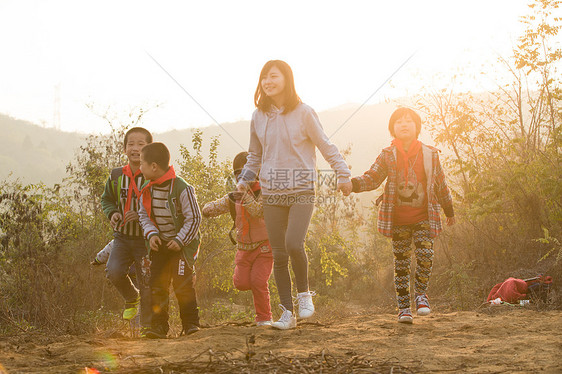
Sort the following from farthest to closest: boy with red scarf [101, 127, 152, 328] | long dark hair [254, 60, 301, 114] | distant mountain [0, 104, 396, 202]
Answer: distant mountain [0, 104, 396, 202], boy with red scarf [101, 127, 152, 328], long dark hair [254, 60, 301, 114]

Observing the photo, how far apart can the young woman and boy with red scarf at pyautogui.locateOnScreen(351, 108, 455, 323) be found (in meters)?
0.60

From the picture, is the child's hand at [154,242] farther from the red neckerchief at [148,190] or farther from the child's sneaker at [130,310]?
the child's sneaker at [130,310]

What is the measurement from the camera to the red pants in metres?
4.73

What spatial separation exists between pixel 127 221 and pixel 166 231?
49 cm

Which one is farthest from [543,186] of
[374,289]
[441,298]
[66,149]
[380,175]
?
[66,149]

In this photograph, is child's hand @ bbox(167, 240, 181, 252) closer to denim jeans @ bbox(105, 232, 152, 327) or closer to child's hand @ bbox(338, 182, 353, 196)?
denim jeans @ bbox(105, 232, 152, 327)

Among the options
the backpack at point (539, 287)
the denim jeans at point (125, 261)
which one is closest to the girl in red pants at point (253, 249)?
the denim jeans at point (125, 261)

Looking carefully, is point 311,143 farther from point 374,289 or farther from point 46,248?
point 374,289

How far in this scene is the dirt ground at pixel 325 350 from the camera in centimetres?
285

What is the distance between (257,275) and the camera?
15.5 feet

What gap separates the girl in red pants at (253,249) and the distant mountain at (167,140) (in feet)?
143

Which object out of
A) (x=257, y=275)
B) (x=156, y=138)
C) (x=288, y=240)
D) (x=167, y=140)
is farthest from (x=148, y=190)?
(x=167, y=140)

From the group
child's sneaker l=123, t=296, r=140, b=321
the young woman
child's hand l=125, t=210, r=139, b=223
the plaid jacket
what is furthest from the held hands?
the plaid jacket

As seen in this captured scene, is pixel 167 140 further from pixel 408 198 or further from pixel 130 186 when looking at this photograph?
pixel 408 198
